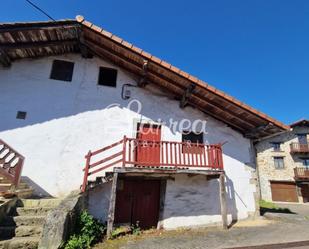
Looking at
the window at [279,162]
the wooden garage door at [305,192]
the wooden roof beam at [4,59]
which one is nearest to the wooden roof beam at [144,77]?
the wooden roof beam at [4,59]

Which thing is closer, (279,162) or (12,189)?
(12,189)

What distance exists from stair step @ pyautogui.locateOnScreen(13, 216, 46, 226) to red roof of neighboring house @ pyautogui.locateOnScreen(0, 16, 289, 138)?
5980mm

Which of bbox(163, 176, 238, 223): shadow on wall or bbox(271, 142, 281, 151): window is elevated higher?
bbox(271, 142, 281, 151): window

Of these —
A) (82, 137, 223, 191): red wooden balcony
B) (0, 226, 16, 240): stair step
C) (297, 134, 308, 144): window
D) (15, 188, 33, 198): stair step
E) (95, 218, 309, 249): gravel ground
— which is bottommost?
(95, 218, 309, 249): gravel ground

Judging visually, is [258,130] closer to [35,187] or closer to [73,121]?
[73,121]

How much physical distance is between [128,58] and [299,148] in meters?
29.1

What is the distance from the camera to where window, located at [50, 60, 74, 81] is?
8.86 m

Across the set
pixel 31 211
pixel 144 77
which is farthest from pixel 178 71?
pixel 31 211

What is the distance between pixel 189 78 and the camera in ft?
26.2

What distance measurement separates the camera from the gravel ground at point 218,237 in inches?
221

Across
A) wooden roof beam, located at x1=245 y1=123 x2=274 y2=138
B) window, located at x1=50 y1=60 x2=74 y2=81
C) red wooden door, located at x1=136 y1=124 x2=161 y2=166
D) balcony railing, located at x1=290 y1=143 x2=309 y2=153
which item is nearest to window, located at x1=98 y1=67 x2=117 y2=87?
window, located at x1=50 y1=60 x2=74 y2=81

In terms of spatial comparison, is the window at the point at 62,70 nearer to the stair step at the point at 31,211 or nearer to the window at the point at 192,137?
the stair step at the point at 31,211

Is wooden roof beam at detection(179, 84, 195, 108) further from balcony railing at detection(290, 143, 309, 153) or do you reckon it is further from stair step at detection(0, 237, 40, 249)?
balcony railing at detection(290, 143, 309, 153)

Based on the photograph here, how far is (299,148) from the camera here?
28484 millimetres
